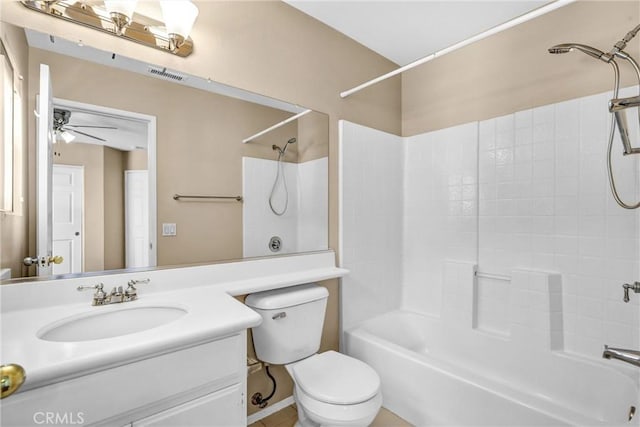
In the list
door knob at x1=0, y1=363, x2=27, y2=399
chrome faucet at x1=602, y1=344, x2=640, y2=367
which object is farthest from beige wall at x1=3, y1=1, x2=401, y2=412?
chrome faucet at x1=602, y1=344, x2=640, y2=367

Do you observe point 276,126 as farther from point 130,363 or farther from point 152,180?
point 130,363

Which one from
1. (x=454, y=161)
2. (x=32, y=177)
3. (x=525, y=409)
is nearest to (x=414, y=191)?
(x=454, y=161)

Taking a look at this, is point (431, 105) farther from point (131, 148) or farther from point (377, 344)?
point (131, 148)

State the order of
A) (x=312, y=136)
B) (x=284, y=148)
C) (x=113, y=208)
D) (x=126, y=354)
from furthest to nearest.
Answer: (x=312, y=136)
(x=284, y=148)
(x=113, y=208)
(x=126, y=354)

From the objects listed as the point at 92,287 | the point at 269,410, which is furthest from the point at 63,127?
the point at 269,410

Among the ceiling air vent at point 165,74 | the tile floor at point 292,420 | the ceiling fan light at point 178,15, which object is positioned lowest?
the tile floor at point 292,420

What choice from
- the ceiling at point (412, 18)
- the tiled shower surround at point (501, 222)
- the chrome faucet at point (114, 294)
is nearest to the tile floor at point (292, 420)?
the tiled shower surround at point (501, 222)

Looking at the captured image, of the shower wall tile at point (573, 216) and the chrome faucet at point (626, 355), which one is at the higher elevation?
the shower wall tile at point (573, 216)

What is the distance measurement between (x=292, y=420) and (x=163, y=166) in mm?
1584

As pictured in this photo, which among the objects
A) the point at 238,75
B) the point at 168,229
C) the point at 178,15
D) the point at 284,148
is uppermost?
the point at 178,15

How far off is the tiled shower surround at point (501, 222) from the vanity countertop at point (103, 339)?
1.15m

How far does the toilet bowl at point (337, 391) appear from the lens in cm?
133

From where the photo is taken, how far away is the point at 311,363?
162 centimetres

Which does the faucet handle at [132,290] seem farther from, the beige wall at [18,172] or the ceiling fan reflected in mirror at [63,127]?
the ceiling fan reflected in mirror at [63,127]
